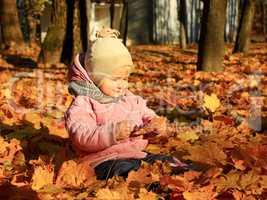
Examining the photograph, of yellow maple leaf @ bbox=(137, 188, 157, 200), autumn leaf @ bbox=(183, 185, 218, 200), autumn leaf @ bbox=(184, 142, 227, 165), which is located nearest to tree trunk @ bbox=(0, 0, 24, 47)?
autumn leaf @ bbox=(184, 142, 227, 165)

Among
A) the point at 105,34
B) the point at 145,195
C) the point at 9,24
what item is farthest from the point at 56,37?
the point at 145,195

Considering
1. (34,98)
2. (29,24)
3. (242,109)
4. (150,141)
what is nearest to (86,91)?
(150,141)

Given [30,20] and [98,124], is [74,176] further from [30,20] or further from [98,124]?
[30,20]

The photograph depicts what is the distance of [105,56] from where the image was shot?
140 inches

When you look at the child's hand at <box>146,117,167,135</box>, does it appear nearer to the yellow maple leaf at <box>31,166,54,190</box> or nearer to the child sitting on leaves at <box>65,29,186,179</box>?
the child sitting on leaves at <box>65,29,186,179</box>

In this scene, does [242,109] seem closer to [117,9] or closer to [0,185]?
[0,185]

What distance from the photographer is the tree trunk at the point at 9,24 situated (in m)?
18.1

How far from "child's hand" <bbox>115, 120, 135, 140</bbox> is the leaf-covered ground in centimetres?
23

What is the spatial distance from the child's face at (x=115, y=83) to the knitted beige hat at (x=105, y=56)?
27 millimetres

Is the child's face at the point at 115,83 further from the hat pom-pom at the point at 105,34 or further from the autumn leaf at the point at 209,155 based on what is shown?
the autumn leaf at the point at 209,155

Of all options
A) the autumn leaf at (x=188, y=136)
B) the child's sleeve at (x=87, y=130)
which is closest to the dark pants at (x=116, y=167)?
the child's sleeve at (x=87, y=130)

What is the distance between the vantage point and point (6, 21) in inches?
719

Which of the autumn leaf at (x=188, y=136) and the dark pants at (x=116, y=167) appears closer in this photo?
the dark pants at (x=116, y=167)

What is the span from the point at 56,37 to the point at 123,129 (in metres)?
10.1
